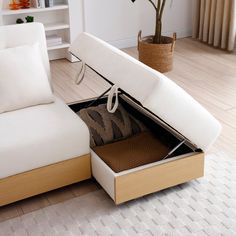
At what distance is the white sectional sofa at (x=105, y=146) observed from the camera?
216 centimetres

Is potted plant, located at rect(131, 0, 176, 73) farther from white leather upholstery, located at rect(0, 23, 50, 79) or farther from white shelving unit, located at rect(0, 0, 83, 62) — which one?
→ white leather upholstery, located at rect(0, 23, 50, 79)

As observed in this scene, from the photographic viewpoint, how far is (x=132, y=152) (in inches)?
97.3

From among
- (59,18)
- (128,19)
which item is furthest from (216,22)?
(59,18)

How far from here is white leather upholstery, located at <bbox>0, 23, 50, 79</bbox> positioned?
2729mm

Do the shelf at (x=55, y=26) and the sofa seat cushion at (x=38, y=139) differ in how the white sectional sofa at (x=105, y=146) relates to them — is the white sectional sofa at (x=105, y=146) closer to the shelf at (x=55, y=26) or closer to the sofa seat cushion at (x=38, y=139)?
the sofa seat cushion at (x=38, y=139)

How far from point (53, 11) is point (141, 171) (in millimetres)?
2737

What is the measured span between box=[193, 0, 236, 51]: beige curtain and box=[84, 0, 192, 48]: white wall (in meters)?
0.18

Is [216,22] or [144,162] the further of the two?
[216,22]

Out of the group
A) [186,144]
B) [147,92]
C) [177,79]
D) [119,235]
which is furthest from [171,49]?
[119,235]

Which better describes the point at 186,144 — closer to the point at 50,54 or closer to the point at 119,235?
the point at 119,235

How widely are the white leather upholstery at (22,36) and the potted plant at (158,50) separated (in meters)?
1.49

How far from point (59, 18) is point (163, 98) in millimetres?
2731

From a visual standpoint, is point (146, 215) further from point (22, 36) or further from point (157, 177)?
point (22, 36)

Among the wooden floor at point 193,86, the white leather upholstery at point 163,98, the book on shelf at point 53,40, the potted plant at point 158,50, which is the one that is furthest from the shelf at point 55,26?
the white leather upholstery at point 163,98
